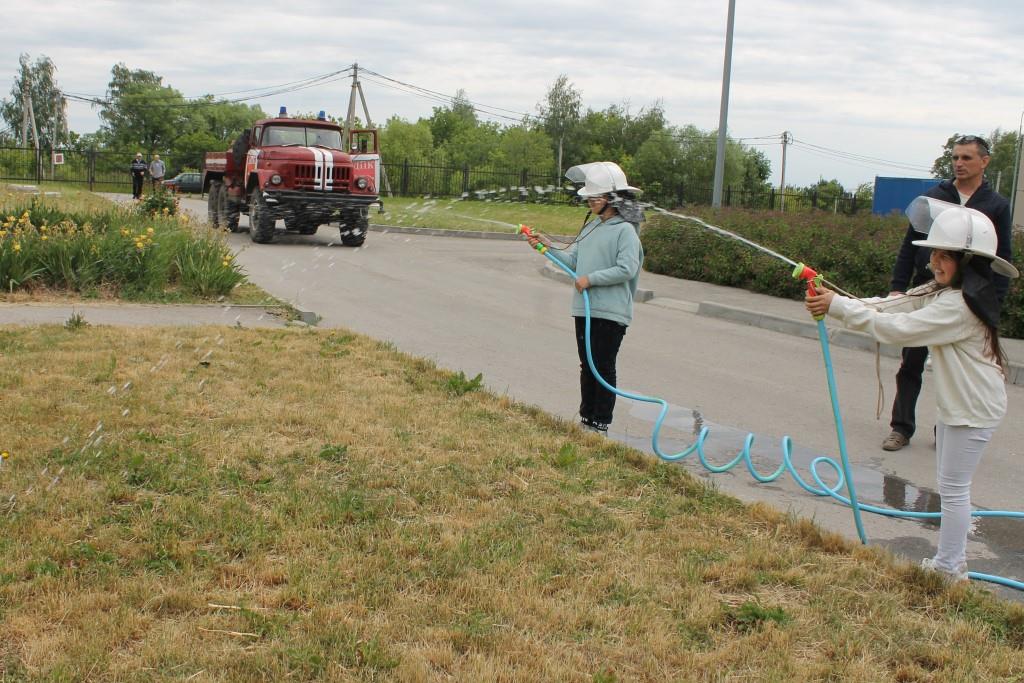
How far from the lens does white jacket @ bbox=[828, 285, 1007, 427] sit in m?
4.55

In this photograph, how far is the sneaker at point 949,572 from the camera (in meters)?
4.53

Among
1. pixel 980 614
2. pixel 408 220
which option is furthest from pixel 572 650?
pixel 408 220

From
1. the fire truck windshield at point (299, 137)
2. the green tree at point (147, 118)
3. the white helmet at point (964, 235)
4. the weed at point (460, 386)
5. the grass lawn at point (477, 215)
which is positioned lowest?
the weed at point (460, 386)

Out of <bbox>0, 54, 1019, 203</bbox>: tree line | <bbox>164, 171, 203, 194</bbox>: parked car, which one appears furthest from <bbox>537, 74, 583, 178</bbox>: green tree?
<bbox>164, 171, 203, 194</bbox>: parked car

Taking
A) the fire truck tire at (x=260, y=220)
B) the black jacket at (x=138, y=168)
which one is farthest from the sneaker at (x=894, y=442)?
the black jacket at (x=138, y=168)

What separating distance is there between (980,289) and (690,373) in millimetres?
5475

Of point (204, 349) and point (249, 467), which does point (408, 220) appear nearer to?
point (204, 349)

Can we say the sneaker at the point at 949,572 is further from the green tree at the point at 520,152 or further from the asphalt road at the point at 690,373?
the green tree at the point at 520,152

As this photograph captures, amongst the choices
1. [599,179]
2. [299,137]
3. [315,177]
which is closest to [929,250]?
[599,179]

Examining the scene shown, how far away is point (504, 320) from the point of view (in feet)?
41.4

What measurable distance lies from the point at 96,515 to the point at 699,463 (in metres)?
3.73

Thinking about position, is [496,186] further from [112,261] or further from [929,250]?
[929,250]

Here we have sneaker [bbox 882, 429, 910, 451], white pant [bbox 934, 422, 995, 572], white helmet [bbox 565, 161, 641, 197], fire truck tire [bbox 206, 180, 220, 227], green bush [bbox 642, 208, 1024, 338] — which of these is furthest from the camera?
fire truck tire [bbox 206, 180, 220, 227]

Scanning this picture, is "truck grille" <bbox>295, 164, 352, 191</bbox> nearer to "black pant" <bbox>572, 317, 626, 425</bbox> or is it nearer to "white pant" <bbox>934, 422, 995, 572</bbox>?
"black pant" <bbox>572, 317, 626, 425</bbox>
